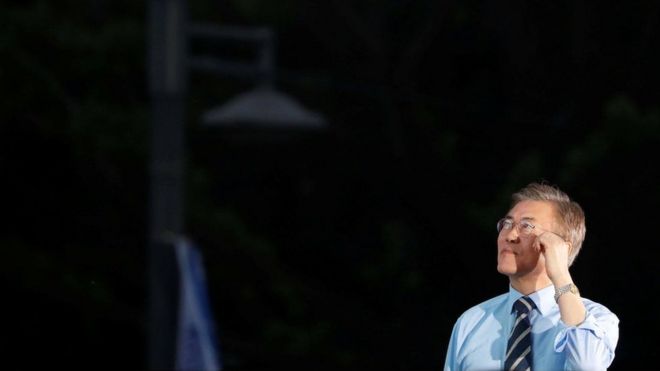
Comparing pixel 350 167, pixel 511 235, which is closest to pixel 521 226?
pixel 511 235

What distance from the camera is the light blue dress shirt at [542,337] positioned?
2.65m

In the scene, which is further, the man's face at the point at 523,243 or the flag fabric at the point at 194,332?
the flag fabric at the point at 194,332

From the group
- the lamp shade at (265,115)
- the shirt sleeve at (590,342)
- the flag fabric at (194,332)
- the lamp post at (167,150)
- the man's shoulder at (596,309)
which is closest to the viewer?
the shirt sleeve at (590,342)

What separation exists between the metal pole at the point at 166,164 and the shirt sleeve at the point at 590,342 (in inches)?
285

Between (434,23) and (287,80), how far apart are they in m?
1.44

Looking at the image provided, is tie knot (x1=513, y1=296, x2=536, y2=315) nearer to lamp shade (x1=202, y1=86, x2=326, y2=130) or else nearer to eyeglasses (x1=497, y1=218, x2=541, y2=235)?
eyeglasses (x1=497, y1=218, x2=541, y2=235)

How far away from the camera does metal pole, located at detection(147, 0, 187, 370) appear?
9.93 metres

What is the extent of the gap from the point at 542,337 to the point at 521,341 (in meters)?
0.06

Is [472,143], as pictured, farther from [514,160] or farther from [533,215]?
[533,215]

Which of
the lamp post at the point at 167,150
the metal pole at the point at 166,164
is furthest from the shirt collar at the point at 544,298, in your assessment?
the metal pole at the point at 166,164

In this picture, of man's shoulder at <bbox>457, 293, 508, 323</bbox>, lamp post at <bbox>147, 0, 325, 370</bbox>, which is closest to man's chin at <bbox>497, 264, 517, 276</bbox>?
man's shoulder at <bbox>457, 293, 508, 323</bbox>

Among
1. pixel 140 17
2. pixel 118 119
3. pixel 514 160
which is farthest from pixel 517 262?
pixel 140 17

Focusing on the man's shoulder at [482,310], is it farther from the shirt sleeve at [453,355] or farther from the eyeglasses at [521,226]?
the eyeglasses at [521,226]

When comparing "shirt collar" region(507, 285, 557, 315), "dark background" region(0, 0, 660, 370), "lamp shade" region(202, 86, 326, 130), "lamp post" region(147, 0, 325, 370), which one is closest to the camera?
"shirt collar" region(507, 285, 557, 315)
